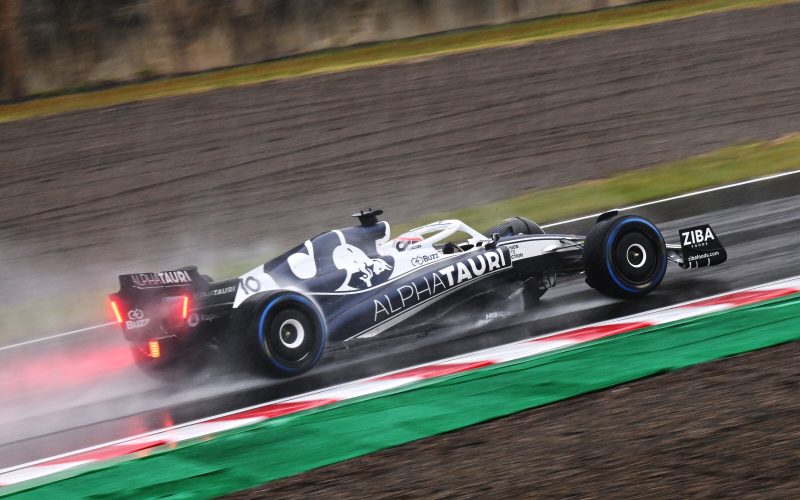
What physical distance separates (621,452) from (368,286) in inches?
147

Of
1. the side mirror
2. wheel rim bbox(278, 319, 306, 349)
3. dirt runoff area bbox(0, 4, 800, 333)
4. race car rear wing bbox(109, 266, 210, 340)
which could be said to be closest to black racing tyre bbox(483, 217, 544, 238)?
the side mirror

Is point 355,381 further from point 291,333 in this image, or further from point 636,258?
point 636,258

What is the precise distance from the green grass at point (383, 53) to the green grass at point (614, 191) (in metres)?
6.85

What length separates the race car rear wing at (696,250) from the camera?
941 cm

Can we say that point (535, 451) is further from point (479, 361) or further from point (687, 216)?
point (687, 216)

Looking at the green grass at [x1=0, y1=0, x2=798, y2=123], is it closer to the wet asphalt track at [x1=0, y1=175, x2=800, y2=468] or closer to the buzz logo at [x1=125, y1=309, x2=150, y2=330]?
the wet asphalt track at [x1=0, y1=175, x2=800, y2=468]

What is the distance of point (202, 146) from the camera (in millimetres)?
17625

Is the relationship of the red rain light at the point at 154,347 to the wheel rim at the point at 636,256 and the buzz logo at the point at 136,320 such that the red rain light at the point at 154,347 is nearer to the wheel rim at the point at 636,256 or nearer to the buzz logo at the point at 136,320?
the buzz logo at the point at 136,320

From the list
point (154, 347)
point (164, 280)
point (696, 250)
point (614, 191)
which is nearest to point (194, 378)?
point (154, 347)

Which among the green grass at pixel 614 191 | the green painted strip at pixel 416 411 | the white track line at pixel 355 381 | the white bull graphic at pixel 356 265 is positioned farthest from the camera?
the green grass at pixel 614 191

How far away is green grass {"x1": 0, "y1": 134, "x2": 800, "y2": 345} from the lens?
1271cm

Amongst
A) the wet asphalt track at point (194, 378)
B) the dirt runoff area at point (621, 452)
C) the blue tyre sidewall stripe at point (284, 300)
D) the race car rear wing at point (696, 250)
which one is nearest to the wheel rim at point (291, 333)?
the blue tyre sidewall stripe at point (284, 300)

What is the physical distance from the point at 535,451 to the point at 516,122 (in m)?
13.2

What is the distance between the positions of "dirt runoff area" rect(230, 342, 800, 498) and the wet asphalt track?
2386 millimetres
